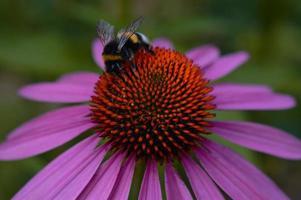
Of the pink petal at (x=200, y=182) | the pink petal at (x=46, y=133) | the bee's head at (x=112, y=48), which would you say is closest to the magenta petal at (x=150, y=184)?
the pink petal at (x=200, y=182)

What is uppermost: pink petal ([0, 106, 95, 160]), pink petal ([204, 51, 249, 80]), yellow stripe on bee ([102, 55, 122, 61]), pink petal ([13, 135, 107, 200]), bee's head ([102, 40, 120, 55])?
bee's head ([102, 40, 120, 55])

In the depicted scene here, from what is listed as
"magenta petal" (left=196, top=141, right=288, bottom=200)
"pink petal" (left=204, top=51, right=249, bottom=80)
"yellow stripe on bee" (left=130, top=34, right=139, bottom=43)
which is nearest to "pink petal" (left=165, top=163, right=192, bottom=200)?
"magenta petal" (left=196, top=141, right=288, bottom=200)

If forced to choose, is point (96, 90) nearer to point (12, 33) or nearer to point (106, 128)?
point (106, 128)

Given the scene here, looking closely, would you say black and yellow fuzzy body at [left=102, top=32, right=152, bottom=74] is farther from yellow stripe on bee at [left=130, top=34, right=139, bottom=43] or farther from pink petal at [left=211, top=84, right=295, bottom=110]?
pink petal at [left=211, top=84, right=295, bottom=110]

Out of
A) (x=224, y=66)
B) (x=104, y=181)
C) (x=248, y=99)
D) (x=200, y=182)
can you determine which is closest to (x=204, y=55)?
(x=224, y=66)

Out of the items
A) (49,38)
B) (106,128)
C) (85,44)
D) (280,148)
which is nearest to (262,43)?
(85,44)

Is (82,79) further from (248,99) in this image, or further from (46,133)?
(248,99)
